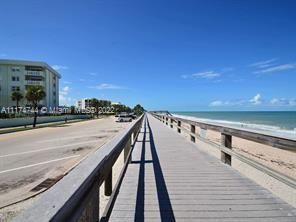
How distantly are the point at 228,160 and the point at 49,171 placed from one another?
18.8 feet

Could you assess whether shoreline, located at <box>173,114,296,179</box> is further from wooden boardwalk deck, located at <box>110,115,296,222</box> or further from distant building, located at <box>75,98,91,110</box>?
distant building, located at <box>75,98,91,110</box>

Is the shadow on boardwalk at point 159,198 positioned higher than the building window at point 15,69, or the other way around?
the building window at point 15,69

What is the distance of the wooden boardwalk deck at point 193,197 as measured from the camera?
3266mm

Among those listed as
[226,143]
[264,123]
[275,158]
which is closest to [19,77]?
[264,123]

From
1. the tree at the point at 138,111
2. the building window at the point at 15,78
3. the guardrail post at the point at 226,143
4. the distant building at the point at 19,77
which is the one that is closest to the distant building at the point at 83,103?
the tree at the point at 138,111

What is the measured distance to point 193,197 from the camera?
3.95 meters

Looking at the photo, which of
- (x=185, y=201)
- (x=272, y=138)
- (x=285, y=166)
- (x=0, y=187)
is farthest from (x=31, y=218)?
(x=285, y=166)

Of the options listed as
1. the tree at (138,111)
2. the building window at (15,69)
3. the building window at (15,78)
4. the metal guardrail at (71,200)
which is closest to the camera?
the metal guardrail at (71,200)

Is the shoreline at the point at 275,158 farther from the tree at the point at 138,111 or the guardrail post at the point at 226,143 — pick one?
the tree at the point at 138,111

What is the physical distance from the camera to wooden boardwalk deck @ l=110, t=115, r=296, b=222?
3266 mm

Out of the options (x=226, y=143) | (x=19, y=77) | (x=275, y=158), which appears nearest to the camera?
(x=226, y=143)

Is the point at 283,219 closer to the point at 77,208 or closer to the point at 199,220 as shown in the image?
the point at 199,220

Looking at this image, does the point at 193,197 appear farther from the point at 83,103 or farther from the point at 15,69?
the point at 83,103

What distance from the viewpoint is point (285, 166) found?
11.0m
